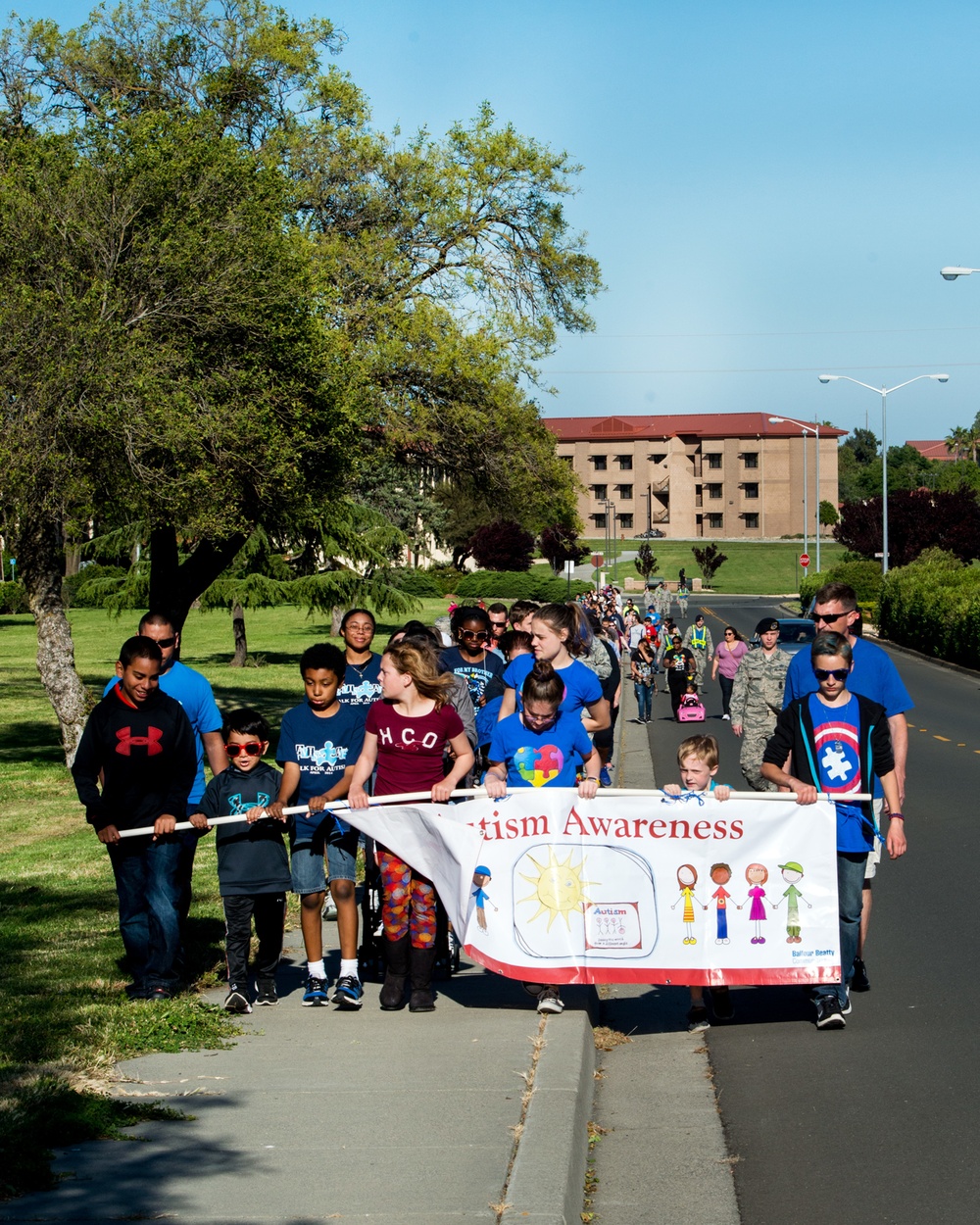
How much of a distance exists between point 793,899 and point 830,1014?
0.58 m

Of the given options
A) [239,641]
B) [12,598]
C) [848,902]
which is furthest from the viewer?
[12,598]

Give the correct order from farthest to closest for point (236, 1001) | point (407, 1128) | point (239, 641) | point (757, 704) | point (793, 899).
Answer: point (239, 641) → point (757, 704) → point (793, 899) → point (236, 1001) → point (407, 1128)

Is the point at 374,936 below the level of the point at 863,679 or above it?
below

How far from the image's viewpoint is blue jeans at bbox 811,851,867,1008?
704 centimetres

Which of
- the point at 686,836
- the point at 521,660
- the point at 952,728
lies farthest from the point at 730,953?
the point at 952,728

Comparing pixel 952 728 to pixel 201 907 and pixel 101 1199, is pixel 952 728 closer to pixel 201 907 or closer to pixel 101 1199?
pixel 201 907

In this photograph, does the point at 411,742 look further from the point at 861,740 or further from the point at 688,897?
the point at 861,740

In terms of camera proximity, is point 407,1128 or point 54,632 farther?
point 54,632

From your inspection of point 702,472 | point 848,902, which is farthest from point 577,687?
point 702,472

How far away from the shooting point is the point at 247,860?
7066 mm

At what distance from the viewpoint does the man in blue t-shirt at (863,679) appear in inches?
281

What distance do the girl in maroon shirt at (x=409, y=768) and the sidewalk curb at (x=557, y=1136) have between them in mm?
824

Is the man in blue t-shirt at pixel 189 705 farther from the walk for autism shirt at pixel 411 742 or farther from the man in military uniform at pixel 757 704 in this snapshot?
the man in military uniform at pixel 757 704

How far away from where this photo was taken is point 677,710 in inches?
992
